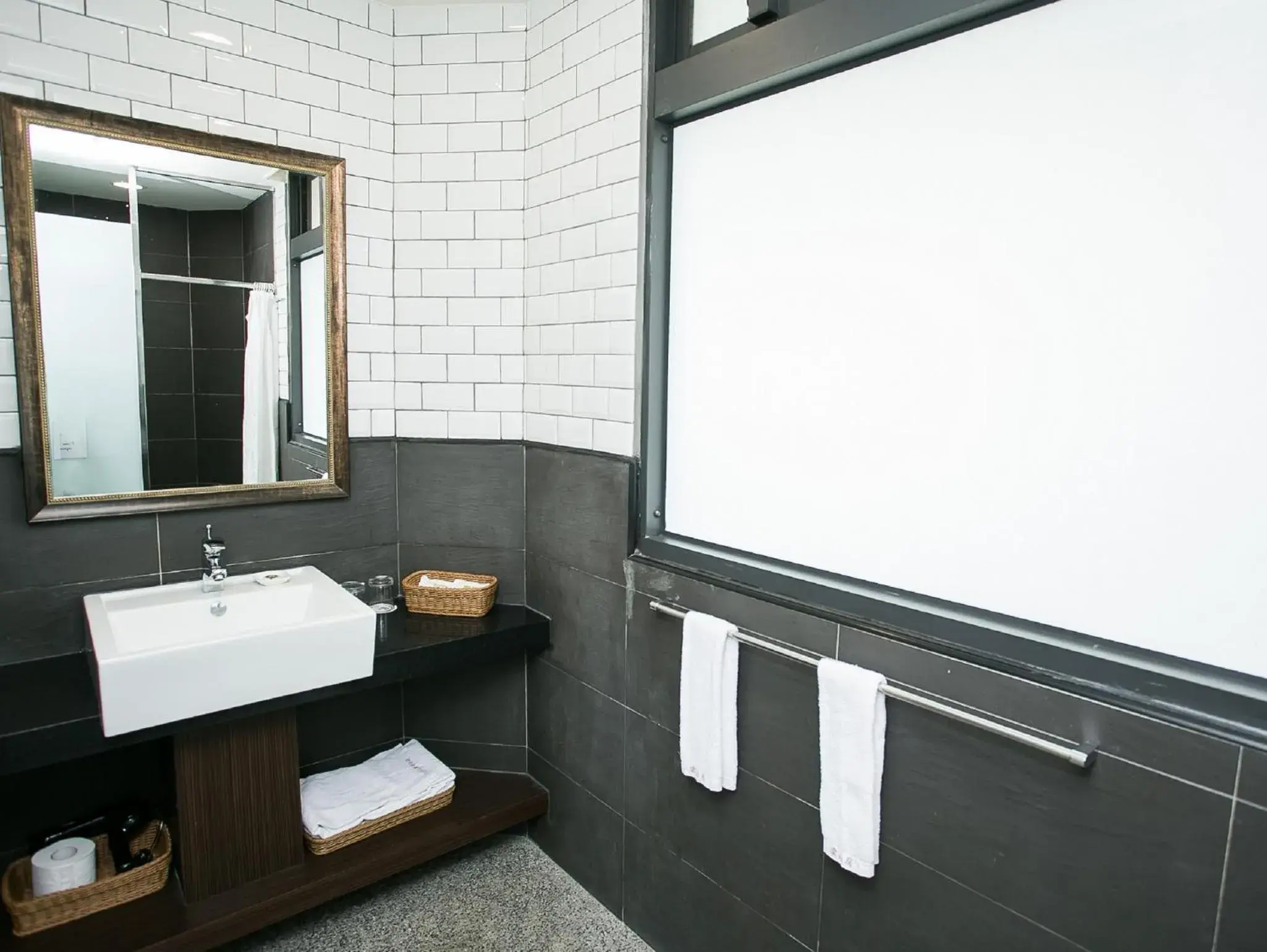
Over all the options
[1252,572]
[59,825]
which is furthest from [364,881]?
[1252,572]

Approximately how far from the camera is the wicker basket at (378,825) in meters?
2.16

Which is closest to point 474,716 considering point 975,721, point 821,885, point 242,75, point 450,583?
point 450,583

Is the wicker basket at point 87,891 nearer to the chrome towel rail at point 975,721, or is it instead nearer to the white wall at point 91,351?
the white wall at point 91,351

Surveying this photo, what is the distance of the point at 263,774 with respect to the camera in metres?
2.03

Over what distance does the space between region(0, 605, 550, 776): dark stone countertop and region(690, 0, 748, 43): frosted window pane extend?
1.64 metres

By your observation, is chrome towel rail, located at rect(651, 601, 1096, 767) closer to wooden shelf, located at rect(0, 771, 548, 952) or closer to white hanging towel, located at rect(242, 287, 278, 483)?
wooden shelf, located at rect(0, 771, 548, 952)

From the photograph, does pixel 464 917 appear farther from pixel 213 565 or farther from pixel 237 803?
pixel 213 565

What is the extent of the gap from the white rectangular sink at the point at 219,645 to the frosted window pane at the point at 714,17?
1629 millimetres

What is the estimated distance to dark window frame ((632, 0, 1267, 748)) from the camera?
1.19 meters

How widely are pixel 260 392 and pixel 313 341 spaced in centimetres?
21

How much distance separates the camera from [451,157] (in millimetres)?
2428

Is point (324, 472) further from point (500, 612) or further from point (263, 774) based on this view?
point (263, 774)

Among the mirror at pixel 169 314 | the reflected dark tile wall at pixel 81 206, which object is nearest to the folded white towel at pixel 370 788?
the mirror at pixel 169 314

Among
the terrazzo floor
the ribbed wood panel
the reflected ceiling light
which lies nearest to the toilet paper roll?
the ribbed wood panel
